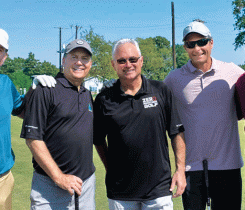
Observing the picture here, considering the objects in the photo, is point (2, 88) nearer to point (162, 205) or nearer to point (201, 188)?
point (162, 205)

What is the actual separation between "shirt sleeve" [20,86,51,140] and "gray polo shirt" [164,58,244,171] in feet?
5.36

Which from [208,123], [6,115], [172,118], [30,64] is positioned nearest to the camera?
[172,118]

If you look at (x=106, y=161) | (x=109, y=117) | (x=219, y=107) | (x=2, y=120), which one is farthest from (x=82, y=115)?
(x=219, y=107)

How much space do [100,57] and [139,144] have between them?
159 ft

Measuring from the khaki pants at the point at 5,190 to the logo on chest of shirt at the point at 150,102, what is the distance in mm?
1770

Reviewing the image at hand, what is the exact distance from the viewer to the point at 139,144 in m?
2.85

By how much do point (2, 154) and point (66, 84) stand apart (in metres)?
1.03

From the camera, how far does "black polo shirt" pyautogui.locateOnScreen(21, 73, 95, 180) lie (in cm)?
291

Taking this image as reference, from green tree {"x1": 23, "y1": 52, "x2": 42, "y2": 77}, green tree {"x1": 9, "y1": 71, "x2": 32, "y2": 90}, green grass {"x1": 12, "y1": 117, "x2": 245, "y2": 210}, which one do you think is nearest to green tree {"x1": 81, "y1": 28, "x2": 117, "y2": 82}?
green tree {"x1": 9, "y1": 71, "x2": 32, "y2": 90}

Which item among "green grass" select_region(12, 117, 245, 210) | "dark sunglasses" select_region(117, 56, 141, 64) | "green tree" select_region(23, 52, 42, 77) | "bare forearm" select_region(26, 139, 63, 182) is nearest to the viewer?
"bare forearm" select_region(26, 139, 63, 182)

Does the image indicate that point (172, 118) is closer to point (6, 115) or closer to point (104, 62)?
point (6, 115)

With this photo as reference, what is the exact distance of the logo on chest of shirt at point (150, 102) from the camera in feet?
9.54

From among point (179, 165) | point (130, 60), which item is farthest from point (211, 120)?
point (130, 60)

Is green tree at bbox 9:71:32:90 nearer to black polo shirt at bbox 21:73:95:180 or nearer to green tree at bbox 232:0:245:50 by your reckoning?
green tree at bbox 232:0:245:50
